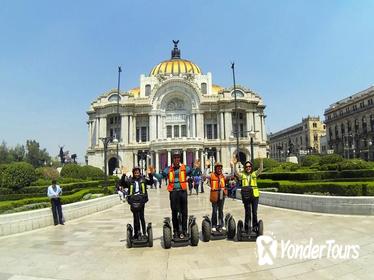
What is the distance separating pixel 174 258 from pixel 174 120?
2566 inches

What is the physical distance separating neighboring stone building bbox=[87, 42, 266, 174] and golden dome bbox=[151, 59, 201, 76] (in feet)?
17.9

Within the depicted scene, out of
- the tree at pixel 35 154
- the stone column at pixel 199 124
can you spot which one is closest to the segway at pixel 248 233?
the stone column at pixel 199 124

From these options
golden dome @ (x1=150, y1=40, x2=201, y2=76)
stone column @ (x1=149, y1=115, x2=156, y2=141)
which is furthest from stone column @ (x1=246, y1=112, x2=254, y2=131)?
stone column @ (x1=149, y1=115, x2=156, y2=141)

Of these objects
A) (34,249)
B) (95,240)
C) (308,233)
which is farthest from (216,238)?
(34,249)

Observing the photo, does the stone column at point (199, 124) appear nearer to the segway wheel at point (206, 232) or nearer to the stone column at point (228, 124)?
the stone column at point (228, 124)

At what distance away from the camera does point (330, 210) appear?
12812mm

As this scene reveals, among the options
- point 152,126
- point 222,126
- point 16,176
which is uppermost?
point 152,126

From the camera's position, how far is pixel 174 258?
7320 mm

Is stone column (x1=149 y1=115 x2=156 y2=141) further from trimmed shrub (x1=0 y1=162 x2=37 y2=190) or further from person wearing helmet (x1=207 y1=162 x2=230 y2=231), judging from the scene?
person wearing helmet (x1=207 y1=162 x2=230 y2=231)

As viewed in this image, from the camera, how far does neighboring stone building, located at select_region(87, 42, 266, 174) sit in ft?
228

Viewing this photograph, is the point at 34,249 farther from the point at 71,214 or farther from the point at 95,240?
the point at 71,214

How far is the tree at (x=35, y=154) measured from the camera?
80.4 meters

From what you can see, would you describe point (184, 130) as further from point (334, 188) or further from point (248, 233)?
point (248, 233)

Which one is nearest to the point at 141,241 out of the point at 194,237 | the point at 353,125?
the point at 194,237
